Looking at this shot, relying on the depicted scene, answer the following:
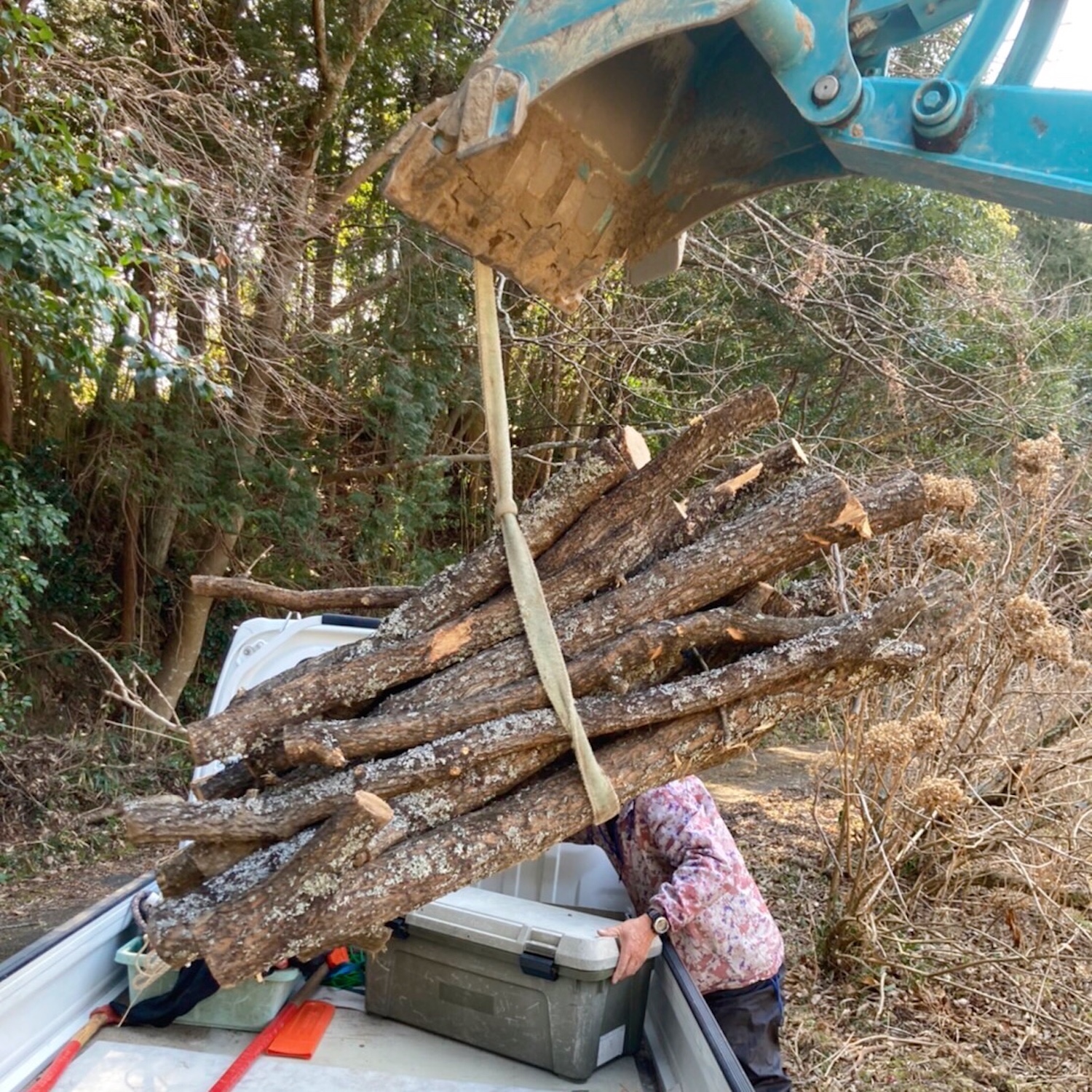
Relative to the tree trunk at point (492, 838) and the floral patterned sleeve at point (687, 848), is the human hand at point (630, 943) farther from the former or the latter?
the tree trunk at point (492, 838)

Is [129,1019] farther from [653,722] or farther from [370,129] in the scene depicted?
[370,129]

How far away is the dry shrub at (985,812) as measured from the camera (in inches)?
181

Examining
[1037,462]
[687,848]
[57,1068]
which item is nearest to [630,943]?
[687,848]

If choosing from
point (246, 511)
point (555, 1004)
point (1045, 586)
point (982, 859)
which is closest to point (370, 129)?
point (246, 511)

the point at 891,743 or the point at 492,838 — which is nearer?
the point at 492,838

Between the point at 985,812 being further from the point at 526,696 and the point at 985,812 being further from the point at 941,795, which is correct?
the point at 526,696

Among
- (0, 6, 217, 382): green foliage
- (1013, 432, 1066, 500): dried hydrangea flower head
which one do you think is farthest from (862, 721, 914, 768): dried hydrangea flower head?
(0, 6, 217, 382): green foliage

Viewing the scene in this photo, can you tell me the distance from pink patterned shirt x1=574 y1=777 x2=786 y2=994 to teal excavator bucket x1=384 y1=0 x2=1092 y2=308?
1.68 m

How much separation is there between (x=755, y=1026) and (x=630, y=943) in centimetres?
72

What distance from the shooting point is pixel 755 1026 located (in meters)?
2.95

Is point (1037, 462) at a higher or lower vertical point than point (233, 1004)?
higher

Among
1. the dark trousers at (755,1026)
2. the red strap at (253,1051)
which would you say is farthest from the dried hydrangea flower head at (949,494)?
the red strap at (253,1051)

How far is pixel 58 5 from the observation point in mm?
6617

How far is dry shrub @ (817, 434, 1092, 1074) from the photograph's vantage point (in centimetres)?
459
